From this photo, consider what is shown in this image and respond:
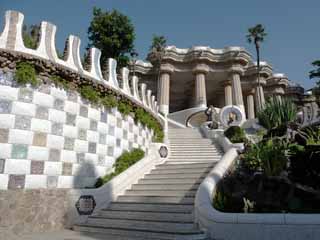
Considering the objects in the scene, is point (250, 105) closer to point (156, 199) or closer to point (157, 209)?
point (156, 199)

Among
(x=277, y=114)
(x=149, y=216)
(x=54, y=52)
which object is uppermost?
(x=54, y=52)

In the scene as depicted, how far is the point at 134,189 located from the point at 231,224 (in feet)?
12.2

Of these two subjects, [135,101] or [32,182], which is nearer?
[32,182]

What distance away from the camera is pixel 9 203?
5.96 metres

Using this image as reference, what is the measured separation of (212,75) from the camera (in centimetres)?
3528

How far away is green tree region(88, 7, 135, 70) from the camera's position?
20.3 m

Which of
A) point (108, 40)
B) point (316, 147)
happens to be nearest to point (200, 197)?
point (316, 147)

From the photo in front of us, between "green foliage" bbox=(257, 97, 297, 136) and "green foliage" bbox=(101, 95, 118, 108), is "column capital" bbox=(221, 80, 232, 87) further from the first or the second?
"green foliage" bbox=(101, 95, 118, 108)

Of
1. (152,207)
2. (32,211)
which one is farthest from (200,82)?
(32,211)

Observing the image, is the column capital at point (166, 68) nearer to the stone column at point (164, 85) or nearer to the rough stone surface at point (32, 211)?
the stone column at point (164, 85)

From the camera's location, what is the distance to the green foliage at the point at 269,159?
6621 millimetres

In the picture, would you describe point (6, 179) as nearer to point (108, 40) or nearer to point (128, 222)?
point (128, 222)

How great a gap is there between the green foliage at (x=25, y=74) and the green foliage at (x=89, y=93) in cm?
138

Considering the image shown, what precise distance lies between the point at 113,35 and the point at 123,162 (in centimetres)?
1382
